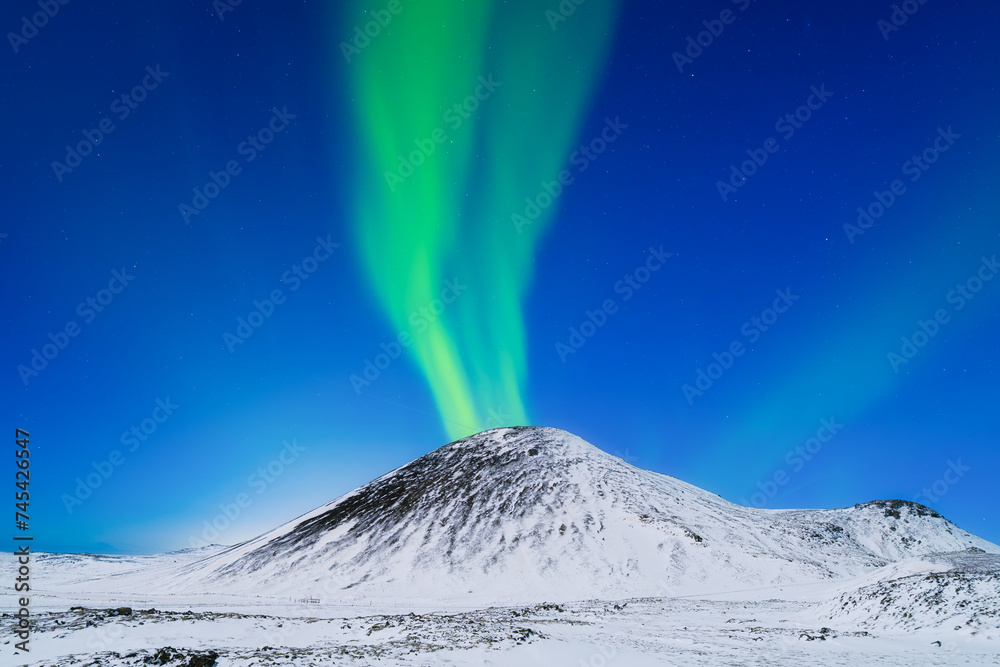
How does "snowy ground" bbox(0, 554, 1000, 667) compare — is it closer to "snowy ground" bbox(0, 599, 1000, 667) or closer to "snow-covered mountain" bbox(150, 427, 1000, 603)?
"snowy ground" bbox(0, 599, 1000, 667)

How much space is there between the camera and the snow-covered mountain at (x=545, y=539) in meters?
52.4

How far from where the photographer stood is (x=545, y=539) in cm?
6122

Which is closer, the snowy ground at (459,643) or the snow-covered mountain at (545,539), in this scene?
the snowy ground at (459,643)

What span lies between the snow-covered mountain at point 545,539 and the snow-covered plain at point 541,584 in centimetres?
30

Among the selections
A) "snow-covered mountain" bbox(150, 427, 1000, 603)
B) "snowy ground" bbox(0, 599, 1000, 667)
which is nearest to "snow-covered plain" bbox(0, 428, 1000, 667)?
"snowy ground" bbox(0, 599, 1000, 667)

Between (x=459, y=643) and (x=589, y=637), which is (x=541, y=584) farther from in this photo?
(x=459, y=643)

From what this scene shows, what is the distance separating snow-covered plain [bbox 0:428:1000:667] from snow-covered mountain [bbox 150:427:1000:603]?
0.99 feet

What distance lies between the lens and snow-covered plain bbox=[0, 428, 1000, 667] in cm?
1795

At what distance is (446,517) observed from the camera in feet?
226

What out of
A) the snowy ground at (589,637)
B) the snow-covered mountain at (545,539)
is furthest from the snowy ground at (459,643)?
the snow-covered mountain at (545,539)

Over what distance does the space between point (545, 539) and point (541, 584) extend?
10.0 metres

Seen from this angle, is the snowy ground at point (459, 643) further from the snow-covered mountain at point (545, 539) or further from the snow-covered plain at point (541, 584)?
the snow-covered mountain at point (545, 539)

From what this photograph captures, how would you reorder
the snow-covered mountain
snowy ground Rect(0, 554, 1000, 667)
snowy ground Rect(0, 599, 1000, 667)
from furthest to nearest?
the snow-covered mountain
snowy ground Rect(0, 554, 1000, 667)
snowy ground Rect(0, 599, 1000, 667)

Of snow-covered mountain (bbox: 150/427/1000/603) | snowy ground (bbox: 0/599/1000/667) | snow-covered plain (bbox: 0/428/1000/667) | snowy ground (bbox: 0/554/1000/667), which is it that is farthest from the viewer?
snow-covered mountain (bbox: 150/427/1000/603)
